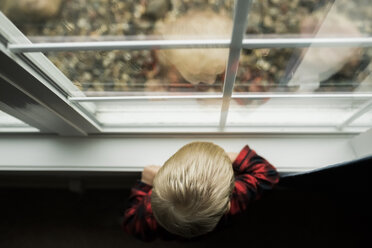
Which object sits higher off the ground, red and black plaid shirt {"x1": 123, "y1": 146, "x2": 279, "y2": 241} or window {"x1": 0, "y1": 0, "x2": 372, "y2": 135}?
window {"x1": 0, "y1": 0, "x2": 372, "y2": 135}

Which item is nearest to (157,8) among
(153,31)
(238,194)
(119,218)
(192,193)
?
(153,31)

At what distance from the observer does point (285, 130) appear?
985 millimetres

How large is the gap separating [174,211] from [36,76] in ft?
1.51

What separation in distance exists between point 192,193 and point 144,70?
33 cm

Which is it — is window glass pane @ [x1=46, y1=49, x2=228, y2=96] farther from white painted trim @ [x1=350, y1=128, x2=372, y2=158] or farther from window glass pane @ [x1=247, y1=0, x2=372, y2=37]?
white painted trim @ [x1=350, y1=128, x2=372, y2=158]

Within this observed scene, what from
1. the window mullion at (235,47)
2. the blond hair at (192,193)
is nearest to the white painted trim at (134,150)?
the window mullion at (235,47)

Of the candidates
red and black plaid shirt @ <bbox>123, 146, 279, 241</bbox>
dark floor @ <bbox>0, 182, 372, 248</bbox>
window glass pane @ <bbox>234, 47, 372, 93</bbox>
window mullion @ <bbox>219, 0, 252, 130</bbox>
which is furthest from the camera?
dark floor @ <bbox>0, 182, 372, 248</bbox>

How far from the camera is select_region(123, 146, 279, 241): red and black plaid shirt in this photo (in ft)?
2.73

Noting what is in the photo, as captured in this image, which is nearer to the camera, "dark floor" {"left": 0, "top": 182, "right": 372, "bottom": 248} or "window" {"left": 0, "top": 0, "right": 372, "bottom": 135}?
"window" {"left": 0, "top": 0, "right": 372, "bottom": 135}

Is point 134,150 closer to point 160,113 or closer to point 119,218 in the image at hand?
point 160,113

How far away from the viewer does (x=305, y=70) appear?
2.25 feet

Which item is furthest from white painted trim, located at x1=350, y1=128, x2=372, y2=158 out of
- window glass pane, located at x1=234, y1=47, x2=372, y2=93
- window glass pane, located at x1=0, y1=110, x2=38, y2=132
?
window glass pane, located at x1=0, y1=110, x2=38, y2=132

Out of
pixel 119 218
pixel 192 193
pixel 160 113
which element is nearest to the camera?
pixel 192 193

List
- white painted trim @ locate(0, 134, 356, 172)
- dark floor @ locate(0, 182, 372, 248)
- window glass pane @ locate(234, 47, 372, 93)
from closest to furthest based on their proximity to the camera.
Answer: window glass pane @ locate(234, 47, 372, 93) < white painted trim @ locate(0, 134, 356, 172) < dark floor @ locate(0, 182, 372, 248)
